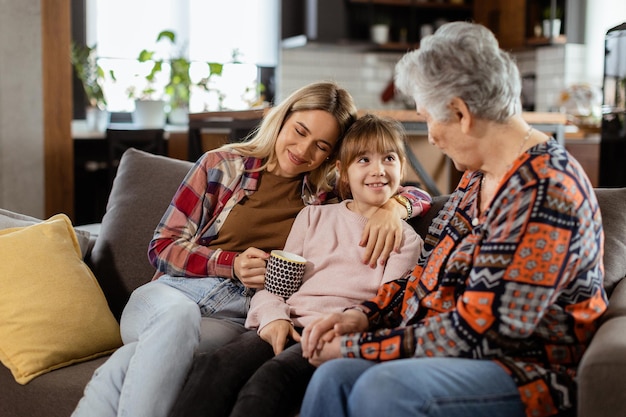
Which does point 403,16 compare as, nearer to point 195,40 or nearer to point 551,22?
point 551,22

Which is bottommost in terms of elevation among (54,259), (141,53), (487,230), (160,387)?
(160,387)

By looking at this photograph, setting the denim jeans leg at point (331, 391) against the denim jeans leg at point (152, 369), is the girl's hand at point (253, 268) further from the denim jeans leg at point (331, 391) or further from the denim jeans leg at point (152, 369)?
the denim jeans leg at point (331, 391)

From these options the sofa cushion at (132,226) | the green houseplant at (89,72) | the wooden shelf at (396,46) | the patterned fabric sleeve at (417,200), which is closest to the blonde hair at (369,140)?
the patterned fabric sleeve at (417,200)

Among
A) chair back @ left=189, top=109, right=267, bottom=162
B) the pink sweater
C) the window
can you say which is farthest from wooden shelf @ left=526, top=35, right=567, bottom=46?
the pink sweater

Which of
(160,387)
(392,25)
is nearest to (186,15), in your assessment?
(392,25)

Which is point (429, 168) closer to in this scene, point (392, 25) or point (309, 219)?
point (309, 219)

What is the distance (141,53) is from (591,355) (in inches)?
226

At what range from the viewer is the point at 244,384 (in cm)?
187

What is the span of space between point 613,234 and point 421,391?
3.11ft

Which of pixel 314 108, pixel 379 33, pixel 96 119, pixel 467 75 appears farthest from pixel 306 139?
pixel 379 33

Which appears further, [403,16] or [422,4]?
[403,16]

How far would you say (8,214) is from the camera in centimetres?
263

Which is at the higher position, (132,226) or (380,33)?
(380,33)

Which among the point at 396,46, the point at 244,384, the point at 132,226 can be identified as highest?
the point at 396,46
